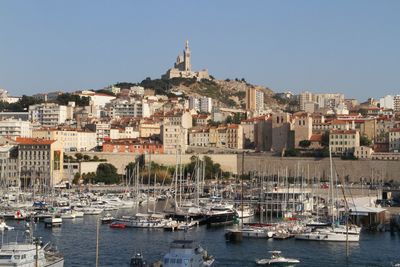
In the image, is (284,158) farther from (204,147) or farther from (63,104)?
(63,104)

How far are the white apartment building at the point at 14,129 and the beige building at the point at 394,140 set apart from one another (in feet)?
82.7

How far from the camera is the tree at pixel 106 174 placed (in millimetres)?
52531

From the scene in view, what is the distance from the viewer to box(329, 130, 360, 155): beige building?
5694 centimetres

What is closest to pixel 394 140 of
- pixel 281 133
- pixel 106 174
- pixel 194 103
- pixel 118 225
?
pixel 281 133

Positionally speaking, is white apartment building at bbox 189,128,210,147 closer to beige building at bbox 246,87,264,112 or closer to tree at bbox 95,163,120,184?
tree at bbox 95,163,120,184

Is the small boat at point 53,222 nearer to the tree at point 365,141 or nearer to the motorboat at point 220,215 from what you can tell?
the motorboat at point 220,215

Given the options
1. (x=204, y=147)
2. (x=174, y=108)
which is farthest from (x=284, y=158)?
(x=174, y=108)

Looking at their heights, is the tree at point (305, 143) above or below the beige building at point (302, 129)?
below

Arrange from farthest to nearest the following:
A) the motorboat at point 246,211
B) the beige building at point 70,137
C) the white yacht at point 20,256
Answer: the beige building at point 70,137 < the motorboat at point 246,211 < the white yacht at point 20,256

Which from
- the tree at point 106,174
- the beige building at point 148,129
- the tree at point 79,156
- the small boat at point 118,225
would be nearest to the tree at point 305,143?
the beige building at point 148,129

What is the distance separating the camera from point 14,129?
6356 centimetres

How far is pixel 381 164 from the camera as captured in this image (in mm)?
52875

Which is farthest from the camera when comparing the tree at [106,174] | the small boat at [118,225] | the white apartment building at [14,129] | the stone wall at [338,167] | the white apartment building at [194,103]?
the white apartment building at [194,103]

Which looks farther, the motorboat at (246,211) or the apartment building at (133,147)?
the apartment building at (133,147)
